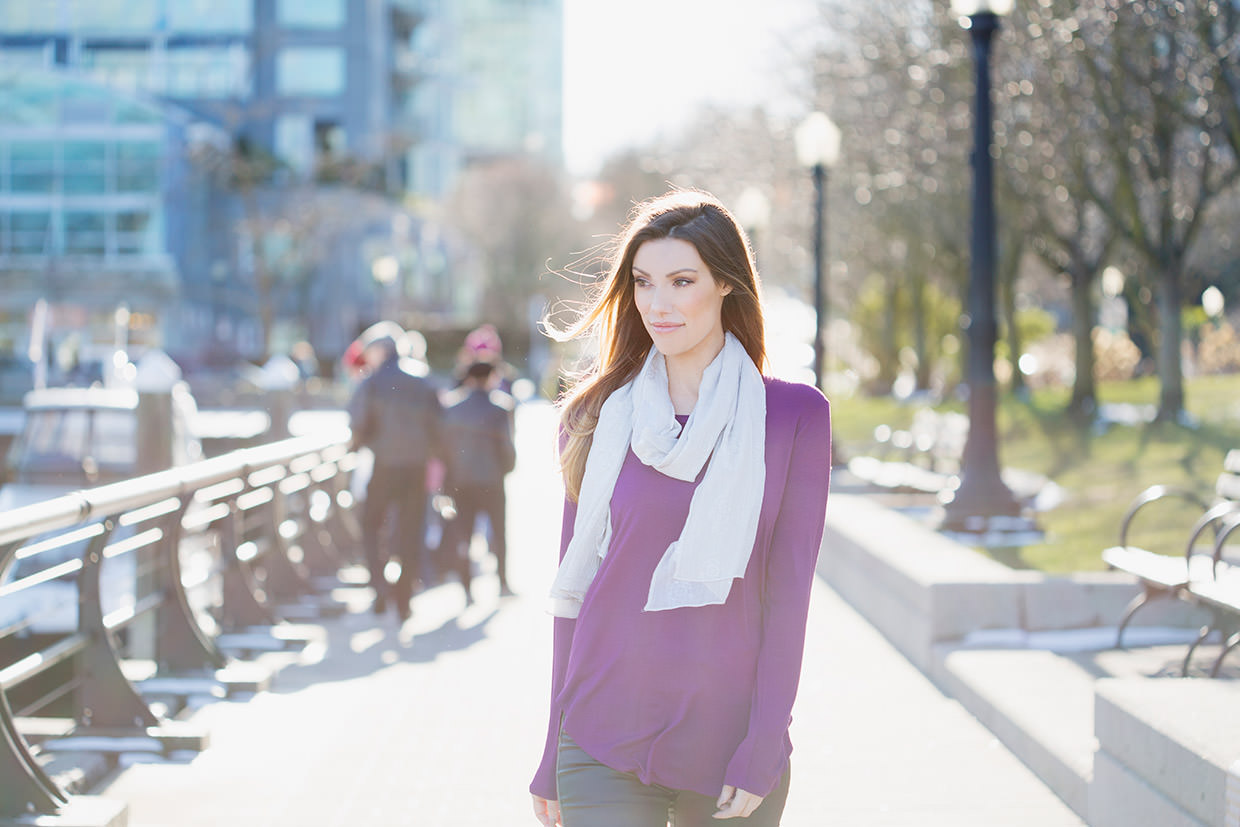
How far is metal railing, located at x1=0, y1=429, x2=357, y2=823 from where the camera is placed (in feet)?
17.0

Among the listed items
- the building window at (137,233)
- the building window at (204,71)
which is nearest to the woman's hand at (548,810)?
the building window at (137,233)

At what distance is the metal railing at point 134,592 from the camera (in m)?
5.17

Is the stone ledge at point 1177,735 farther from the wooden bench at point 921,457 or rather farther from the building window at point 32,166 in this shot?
the building window at point 32,166

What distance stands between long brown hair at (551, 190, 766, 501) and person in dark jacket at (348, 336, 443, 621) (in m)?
6.65

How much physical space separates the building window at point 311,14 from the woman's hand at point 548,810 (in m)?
61.4

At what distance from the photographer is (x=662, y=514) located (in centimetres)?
296

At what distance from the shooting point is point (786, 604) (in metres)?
2.88

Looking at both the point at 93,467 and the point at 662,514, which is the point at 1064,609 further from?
the point at 93,467

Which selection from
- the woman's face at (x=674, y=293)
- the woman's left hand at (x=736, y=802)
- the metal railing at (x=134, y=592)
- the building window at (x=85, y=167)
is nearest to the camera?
the woman's left hand at (x=736, y=802)

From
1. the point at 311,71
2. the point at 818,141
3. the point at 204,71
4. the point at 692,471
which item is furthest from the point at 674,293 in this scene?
the point at 311,71

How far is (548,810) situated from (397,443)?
7039 millimetres

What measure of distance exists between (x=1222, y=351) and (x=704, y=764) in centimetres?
3079

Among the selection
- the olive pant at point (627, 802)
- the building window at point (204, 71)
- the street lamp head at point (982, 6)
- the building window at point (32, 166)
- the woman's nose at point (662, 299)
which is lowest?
the olive pant at point (627, 802)

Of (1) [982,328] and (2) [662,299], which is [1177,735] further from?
(1) [982,328]
